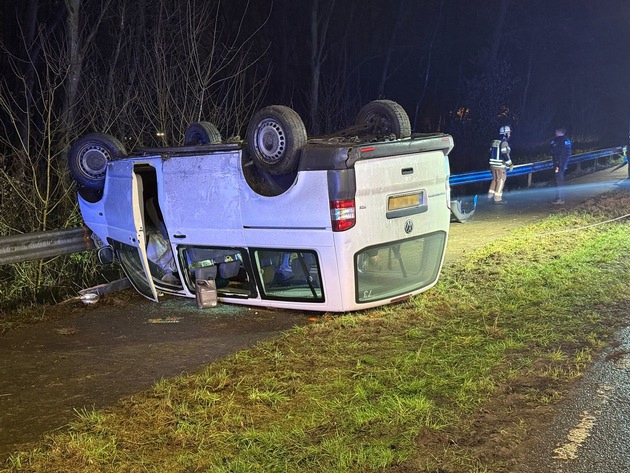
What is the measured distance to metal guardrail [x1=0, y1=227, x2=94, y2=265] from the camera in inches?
275

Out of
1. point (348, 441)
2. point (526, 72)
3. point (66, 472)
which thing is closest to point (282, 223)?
point (348, 441)

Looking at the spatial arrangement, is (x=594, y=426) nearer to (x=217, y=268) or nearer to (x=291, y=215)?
(x=291, y=215)

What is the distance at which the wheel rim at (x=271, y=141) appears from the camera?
6.17m

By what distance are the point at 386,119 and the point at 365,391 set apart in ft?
12.3

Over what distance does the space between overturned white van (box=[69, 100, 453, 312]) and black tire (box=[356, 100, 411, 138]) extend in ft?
0.05

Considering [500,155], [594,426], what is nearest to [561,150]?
[500,155]

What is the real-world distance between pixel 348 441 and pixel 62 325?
424 cm

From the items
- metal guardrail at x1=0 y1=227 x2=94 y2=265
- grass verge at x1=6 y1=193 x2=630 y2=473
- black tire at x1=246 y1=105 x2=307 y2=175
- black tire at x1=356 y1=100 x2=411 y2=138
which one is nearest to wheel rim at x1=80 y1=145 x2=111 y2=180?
metal guardrail at x1=0 y1=227 x2=94 y2=265

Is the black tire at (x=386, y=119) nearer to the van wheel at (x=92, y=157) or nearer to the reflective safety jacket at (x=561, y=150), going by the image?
the van wheel at (x=92, y=157)

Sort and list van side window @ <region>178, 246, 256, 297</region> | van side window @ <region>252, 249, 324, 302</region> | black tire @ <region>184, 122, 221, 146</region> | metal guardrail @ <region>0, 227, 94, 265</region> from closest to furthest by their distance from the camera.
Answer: van side window @ <region>252, 249, 324, 302</region>
metal guardrail @ <region>0, 227, 94, 265</region>
van side window @ <region>178, 246, 256, 297</region>
black tire @ <region>184, 122, 221, 146</region>

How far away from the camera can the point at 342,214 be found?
595cm

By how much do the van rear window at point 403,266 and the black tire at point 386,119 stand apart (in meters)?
1.26

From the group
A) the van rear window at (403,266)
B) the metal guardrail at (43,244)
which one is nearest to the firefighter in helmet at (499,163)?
the van rear window at (403,266)

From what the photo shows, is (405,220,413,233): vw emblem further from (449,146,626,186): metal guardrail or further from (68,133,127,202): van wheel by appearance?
(449,146,626,186): metal guardrail
